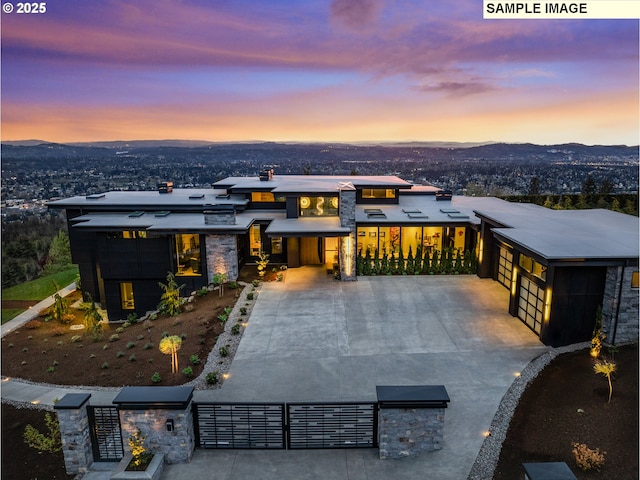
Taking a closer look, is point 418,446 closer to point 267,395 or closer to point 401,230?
point 267,395

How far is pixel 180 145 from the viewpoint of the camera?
147 meters

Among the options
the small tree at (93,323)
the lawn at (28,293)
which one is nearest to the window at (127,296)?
the lawn at (28,293)

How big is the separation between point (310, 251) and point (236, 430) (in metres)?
17.2

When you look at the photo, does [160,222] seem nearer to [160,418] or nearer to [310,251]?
[310,251]

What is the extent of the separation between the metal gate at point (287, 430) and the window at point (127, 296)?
16087mm

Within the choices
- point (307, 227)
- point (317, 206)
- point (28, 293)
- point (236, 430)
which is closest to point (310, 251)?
point (317, 206)

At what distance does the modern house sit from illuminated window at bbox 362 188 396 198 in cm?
8

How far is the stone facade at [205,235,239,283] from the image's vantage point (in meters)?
22.8

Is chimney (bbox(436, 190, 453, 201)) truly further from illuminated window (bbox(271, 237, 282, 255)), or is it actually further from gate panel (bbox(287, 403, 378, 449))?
gate panel (bbox(287, 403, 378, 449))

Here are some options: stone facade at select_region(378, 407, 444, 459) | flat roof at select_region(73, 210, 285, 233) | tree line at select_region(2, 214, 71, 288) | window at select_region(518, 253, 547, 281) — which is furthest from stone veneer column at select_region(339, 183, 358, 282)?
tree line at select_region(2, 214, 71, 288)

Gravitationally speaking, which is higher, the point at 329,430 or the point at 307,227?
the point at 307,227

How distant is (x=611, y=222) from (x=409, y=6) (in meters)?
20.2

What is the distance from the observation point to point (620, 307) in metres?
14.0

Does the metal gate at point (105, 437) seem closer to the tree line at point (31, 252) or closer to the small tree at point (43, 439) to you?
the small tree at point (43, 439)
